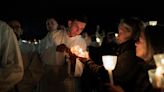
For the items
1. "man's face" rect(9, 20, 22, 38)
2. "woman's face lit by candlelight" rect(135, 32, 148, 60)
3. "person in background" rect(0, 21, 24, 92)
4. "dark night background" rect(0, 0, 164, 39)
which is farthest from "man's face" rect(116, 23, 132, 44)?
"dark night background" rect(0, 0, 164, 39)

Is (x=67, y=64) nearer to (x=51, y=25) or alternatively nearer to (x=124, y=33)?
(x=51, y=25)

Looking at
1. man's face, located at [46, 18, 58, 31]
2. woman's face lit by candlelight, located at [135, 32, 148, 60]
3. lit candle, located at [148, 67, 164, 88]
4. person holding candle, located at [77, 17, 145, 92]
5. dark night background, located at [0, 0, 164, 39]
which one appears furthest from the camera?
dark night background, located at [0, 0, 164, 39]

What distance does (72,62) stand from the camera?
5.40 m

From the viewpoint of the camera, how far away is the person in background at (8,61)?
3025 mm

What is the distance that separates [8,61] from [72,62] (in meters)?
2.38

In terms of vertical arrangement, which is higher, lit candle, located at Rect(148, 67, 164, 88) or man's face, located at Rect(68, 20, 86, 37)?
man's face, located at Rect(68, 20, 86, 37)

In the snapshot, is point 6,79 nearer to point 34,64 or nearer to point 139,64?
point 34,64

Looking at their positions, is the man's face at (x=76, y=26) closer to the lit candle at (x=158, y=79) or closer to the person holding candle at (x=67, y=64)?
the person holding candle at (x=67, y=64)

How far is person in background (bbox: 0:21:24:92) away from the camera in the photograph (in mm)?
3025

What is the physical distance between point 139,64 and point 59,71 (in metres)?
2.10

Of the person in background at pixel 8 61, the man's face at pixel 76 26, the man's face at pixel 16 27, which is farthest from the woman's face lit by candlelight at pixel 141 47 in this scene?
the man's face at pixel 16 27

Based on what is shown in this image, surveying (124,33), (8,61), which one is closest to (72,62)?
(124,33)

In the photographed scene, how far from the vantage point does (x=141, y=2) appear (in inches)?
800

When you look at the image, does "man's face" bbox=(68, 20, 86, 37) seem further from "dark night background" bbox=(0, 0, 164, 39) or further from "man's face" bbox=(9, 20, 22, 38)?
"dark night background" bbox=(0, 0, 164, 39)
